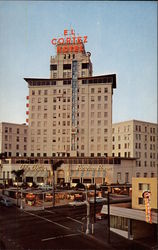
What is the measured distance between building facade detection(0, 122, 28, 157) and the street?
42.4 metres

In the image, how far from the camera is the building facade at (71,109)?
7206 centimetres

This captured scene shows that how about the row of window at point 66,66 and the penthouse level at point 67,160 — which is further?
the row of window at point 66,66

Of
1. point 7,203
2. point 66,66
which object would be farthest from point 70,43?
point 7,203

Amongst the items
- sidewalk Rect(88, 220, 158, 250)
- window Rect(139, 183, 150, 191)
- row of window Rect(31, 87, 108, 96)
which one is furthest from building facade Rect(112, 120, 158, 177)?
sidewalk Rect(88, 220, 158, 250)

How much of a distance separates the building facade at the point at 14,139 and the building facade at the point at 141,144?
2597 centimetres

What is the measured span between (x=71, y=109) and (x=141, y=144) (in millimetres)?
19918

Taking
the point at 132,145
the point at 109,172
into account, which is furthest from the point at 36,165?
the point at 132,145

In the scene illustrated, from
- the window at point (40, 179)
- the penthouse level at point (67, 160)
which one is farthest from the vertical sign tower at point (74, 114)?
the window at point (40, 179)

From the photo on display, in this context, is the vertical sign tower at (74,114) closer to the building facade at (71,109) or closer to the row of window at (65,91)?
the building facade at (71,109)

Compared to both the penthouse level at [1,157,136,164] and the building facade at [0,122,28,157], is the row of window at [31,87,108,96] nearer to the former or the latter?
the building facade at [0,122,28,157]

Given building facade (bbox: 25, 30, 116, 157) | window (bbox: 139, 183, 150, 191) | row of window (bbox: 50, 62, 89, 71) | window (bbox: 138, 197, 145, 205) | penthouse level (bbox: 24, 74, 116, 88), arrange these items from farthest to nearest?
row of window (bbox: 50, 62, 89, 71)
penthouse level (bbox: 24, 74, 116, 88)
building facade (bbox: 25, 30, 116, 157)
window (bbox: 138, 197, 145, 205)
window (bbox: 139, 183, 150, 191)

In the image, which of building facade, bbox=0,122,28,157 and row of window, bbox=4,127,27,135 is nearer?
building facade, bbox=0,122,28,157

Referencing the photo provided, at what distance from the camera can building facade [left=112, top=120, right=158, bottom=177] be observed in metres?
69.5

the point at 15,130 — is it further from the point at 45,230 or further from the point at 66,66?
the point at 45,230
